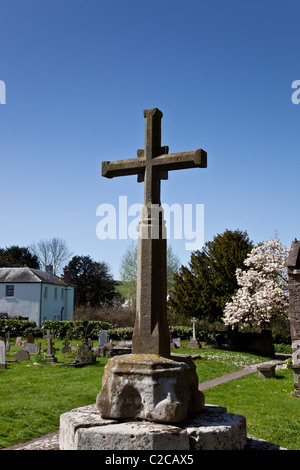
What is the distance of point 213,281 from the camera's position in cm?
2844

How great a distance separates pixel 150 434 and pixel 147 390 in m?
0.54

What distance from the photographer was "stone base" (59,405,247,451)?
13.5ft

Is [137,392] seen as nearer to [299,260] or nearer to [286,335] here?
[299,260]

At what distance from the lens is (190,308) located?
28.0m

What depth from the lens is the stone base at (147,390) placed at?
4.46 meters

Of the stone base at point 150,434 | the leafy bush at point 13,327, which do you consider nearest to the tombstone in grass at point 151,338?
the stone base at point 150,434

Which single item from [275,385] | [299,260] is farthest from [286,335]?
[275,385]

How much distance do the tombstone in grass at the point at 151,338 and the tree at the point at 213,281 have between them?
22830mm

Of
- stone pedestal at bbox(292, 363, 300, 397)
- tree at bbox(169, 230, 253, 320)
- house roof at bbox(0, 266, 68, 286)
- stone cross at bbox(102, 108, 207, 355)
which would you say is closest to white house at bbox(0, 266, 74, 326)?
house roof at bbox(0, 266, 68, 286)

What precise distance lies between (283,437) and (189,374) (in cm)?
342

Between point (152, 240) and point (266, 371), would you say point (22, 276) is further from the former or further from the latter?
point (152, 240)

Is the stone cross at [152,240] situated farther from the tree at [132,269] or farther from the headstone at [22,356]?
the tree at [132,269]

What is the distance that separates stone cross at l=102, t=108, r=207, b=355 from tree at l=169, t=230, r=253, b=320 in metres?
22.8

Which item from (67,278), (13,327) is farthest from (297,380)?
(67,278)
